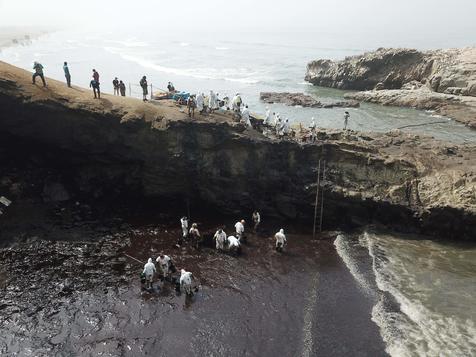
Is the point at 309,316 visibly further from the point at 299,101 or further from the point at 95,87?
the point at 299,101

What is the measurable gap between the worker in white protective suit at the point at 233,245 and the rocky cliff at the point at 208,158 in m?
4.67

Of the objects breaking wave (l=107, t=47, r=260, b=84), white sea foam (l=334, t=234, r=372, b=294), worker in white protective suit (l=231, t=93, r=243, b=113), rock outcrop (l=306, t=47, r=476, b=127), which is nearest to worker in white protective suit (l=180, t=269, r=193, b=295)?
white sea foam (l=334, t=234, r=372, b=294)

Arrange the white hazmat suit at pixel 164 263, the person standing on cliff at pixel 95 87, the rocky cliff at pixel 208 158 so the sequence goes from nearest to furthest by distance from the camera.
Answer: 1. the white hazmat suit at pixel 164 263
2. the rocky cliff at pixel 208 158
3. the person standing on cliff at pixel 95 87

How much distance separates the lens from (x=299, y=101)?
59.2 meters

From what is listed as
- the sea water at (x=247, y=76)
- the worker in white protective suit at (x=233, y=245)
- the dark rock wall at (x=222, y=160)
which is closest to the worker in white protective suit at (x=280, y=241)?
the worker in white protective suit at (x=233, y=245)

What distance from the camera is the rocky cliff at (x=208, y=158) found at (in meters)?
26.8

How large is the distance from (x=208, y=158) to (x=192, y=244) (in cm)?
632

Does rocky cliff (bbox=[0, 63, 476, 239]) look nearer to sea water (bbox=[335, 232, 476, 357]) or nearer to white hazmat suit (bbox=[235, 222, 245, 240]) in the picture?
sea water (bbox=[335, 232, 476, 357])

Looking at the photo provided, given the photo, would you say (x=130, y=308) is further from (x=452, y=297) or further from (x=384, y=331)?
(x=452, y=297)

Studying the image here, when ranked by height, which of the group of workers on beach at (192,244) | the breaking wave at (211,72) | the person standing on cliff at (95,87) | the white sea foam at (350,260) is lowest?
the breaking wave at (211,72)

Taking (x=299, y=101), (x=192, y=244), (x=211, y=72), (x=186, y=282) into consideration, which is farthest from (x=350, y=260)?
(x=211, y=72)

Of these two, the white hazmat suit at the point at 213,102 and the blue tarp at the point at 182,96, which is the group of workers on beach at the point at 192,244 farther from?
the blue tarp at the point at 182,96

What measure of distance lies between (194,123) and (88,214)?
29.8 feet

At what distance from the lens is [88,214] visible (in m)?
27.3
